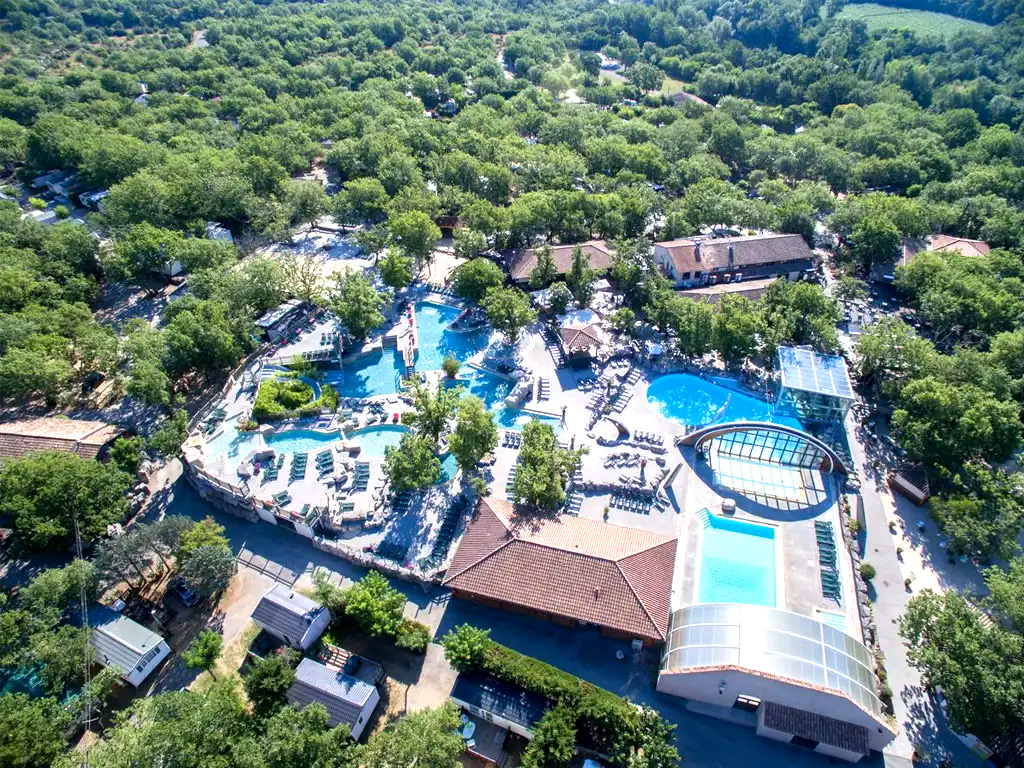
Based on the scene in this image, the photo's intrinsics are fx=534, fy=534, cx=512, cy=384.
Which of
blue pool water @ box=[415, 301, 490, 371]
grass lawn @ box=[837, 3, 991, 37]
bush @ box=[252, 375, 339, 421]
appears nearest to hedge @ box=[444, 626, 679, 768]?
bush @ box=[252, 375, 339, 421]

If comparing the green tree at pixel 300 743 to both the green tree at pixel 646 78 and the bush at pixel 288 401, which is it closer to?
the bush at pixel 288 401

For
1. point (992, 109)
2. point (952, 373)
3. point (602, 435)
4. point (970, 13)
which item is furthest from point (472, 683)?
point (970, 13)

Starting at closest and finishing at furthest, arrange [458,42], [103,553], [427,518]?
[103,553] → [427,518] → [458,42]

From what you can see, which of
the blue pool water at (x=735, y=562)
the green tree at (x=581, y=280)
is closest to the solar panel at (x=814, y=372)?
the blue pool water at (x=735, y=562)

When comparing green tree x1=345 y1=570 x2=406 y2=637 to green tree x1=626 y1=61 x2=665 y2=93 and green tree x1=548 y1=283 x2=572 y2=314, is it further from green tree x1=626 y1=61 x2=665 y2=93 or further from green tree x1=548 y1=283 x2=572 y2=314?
green tree x1=626 y1=61 x2=665 y2=93

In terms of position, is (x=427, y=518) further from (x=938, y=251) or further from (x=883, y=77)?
(x=883, y=77)
